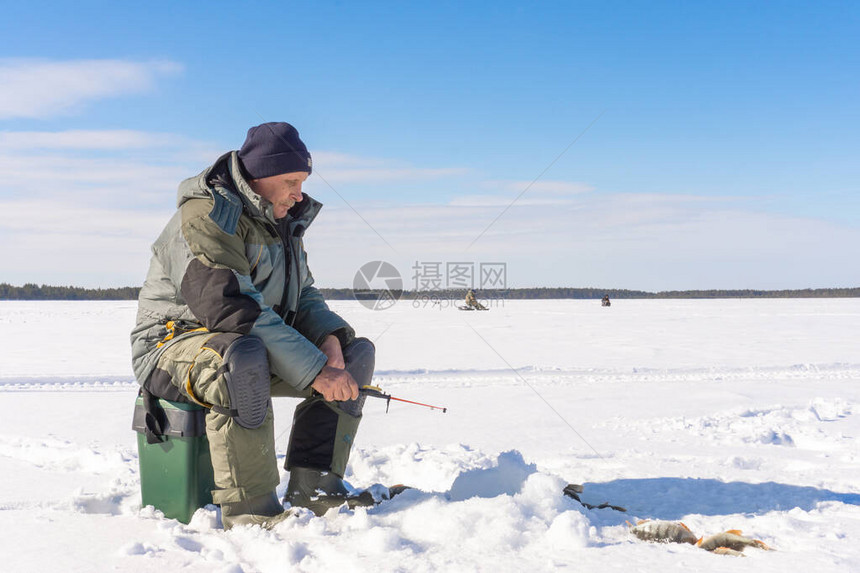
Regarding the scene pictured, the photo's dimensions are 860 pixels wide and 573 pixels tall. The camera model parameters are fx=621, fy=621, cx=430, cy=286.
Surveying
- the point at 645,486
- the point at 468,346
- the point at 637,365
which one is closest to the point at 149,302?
the point at 645,486

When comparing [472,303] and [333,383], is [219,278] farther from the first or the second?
[472,303]

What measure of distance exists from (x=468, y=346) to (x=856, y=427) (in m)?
6.20

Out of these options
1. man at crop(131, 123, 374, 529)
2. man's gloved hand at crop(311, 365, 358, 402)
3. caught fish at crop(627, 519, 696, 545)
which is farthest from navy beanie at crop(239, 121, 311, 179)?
caught fish at crop(627, 519, 696, 545)

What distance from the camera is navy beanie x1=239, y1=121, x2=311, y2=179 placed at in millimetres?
2326

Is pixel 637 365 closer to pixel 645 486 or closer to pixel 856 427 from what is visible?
pixel 856 427

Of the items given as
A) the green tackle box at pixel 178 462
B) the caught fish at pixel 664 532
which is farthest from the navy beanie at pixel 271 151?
the caught fish at pixel 664 532

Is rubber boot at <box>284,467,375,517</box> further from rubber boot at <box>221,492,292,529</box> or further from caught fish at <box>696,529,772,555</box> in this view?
caught fish at <box>696,529,772,555</box>

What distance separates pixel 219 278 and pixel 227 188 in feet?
1.26

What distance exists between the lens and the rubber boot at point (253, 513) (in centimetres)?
212

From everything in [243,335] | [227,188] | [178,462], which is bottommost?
[178,462]

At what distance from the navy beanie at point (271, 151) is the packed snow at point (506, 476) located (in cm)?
126

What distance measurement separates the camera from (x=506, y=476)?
251 cm

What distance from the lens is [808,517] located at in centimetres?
235

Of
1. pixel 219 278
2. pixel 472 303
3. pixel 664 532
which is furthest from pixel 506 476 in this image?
pixel 472 303
